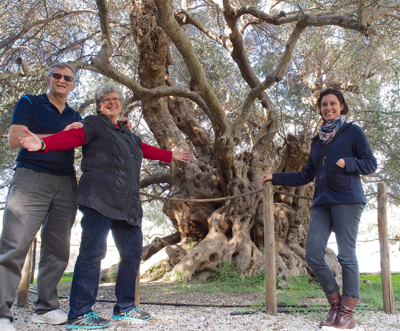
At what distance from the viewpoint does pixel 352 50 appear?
8.52 metres

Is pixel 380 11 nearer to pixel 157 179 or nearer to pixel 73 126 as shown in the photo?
pixel 73 126

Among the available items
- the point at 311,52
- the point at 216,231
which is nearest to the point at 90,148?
the point at 216,231

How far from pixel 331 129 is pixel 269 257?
1.44 meters

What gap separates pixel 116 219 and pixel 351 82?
7.73 metres

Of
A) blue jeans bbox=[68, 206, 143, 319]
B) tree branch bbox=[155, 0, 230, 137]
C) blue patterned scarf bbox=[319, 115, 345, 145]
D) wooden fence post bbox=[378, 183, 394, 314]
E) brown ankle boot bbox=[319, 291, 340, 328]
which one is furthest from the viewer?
tree branch bbox=[155, 0, 230, 137]

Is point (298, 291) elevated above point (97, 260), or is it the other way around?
point (97, 260)

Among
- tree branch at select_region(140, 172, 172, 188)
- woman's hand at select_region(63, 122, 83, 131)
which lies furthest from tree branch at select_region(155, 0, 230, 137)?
tree branch at select_region(140, 172, 172, 188)

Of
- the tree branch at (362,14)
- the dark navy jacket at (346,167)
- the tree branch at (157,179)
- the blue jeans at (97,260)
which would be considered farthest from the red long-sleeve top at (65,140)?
the tree branch at (157,179)

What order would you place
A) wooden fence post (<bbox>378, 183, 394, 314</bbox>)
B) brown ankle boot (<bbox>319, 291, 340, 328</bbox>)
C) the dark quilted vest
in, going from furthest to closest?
wooden fence post (<bbox>378, 183, 394, 314</bbox>) < brown ankle boot (<bbox>319, 291, 340, 328</bbox>) < the dark quilted vest

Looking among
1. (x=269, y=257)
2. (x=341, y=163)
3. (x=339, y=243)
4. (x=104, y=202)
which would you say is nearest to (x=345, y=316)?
(x=339, y=243)

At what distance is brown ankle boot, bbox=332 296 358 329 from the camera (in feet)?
9.97

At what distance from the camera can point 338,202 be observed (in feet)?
10.4

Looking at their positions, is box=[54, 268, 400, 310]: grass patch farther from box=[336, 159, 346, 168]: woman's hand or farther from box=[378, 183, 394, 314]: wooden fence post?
box=[336, 159, 346, 168]: woman's hand

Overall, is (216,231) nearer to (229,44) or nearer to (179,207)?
(179,207)
